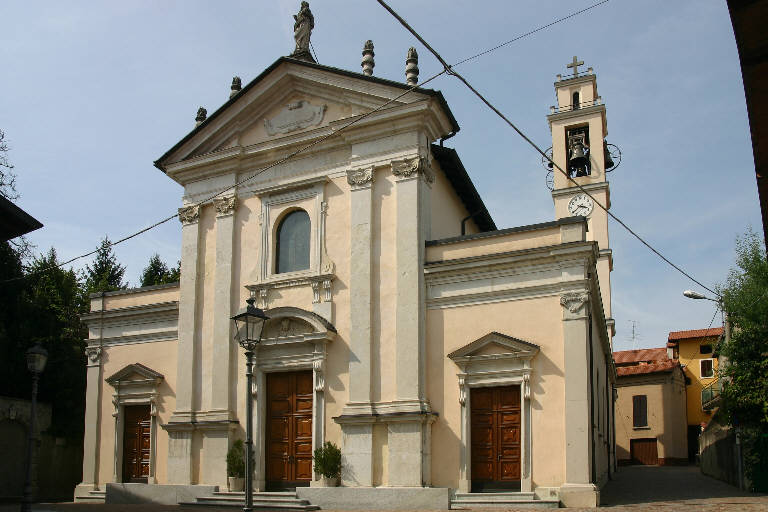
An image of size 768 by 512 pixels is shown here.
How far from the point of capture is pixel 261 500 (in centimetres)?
1806

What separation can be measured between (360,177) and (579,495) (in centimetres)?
908

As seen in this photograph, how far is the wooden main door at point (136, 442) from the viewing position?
2112 centimetres

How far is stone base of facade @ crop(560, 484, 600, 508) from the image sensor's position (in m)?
15.3

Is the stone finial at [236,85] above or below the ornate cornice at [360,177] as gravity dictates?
above

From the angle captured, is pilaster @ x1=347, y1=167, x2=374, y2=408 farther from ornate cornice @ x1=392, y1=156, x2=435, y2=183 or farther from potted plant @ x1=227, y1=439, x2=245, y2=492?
potted plant @ x1=227, y1=439, x2=245, y2=492

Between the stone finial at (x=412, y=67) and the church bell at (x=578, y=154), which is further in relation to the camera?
the church bell at (x=578, y=154)

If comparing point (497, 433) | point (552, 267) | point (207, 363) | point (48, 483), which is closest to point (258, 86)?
point (207, 363)

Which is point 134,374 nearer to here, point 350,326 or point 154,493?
point 154,493

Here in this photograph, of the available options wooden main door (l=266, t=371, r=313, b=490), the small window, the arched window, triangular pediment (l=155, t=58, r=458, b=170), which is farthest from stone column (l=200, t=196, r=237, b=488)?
the small window

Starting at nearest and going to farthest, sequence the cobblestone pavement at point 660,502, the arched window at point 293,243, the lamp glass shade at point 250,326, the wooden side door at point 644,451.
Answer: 1. the lamp glass shade at point 250,326
2. the cobblestone pavement at point 660,502
3. the arched window at point 293,243
4. the wooden side door at point 644,451

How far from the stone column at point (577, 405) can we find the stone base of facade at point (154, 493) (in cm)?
906

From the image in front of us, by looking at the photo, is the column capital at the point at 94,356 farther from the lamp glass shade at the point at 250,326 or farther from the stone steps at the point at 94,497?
the lamp glass shade at the point at 250,326

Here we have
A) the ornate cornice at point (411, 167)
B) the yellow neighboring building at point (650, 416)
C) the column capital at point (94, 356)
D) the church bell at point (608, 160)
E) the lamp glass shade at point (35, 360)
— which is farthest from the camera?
the yellow neighboring building at point (650, 416)

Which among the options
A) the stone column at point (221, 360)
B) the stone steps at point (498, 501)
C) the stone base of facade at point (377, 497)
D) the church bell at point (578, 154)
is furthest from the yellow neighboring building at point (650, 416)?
the stone column at point (221, 360)
